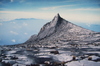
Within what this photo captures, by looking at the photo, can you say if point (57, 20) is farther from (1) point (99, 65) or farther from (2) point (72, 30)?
(1) point (99, 65)

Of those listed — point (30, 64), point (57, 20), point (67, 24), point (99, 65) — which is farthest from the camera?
point (57, 20)

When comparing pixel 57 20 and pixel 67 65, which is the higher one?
pixel 57 20

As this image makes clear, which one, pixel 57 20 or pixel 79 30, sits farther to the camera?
pixel 57 20

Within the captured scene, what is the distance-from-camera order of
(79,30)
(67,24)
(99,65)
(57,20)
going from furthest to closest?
(57,20)
(67,24)
(79,30)
(99,65)

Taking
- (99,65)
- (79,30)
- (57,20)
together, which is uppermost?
(57,20)

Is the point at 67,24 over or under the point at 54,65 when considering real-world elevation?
Answer: over

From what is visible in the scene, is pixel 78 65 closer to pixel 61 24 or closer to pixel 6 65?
pixel 6 65

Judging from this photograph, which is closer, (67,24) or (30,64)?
(30,64)

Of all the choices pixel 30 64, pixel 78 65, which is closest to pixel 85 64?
pixel 78 65

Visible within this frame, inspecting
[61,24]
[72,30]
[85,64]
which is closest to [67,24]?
[61,24]
